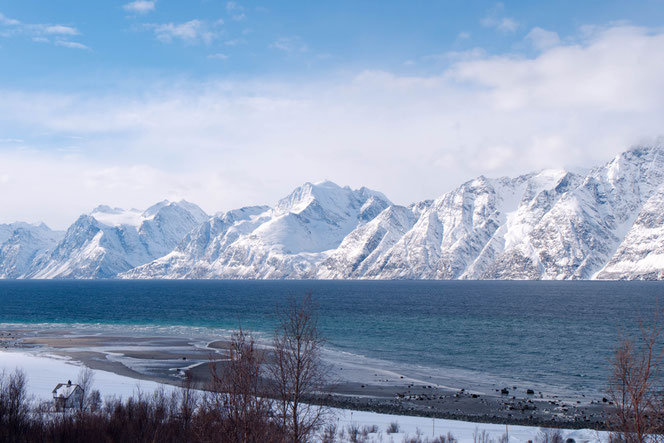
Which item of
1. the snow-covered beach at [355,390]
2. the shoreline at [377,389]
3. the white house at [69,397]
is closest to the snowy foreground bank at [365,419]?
the snow-covered beach at [355,390]

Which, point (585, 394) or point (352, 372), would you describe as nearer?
point (585, 394)

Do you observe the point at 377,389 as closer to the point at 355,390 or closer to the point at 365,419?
the point at 355,390

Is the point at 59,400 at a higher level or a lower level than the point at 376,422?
higher

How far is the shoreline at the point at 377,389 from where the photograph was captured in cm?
4925

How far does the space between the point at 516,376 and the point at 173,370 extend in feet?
151

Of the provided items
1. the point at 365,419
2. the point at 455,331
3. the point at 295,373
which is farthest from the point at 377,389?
the point at 455,331

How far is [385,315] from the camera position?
143875 mm

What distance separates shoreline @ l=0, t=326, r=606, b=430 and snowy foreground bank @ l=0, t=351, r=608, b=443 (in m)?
3.25

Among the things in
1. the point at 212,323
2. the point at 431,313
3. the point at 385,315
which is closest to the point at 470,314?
the point at 431,313

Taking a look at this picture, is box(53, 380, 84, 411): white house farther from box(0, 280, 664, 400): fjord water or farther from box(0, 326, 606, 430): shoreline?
box(0, 280, 664, 400): fjord water

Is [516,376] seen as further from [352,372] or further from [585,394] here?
[352,372]

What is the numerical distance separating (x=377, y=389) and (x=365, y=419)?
15.6 metres

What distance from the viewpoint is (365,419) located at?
45.0 m

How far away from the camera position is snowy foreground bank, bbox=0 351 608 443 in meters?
38.8
